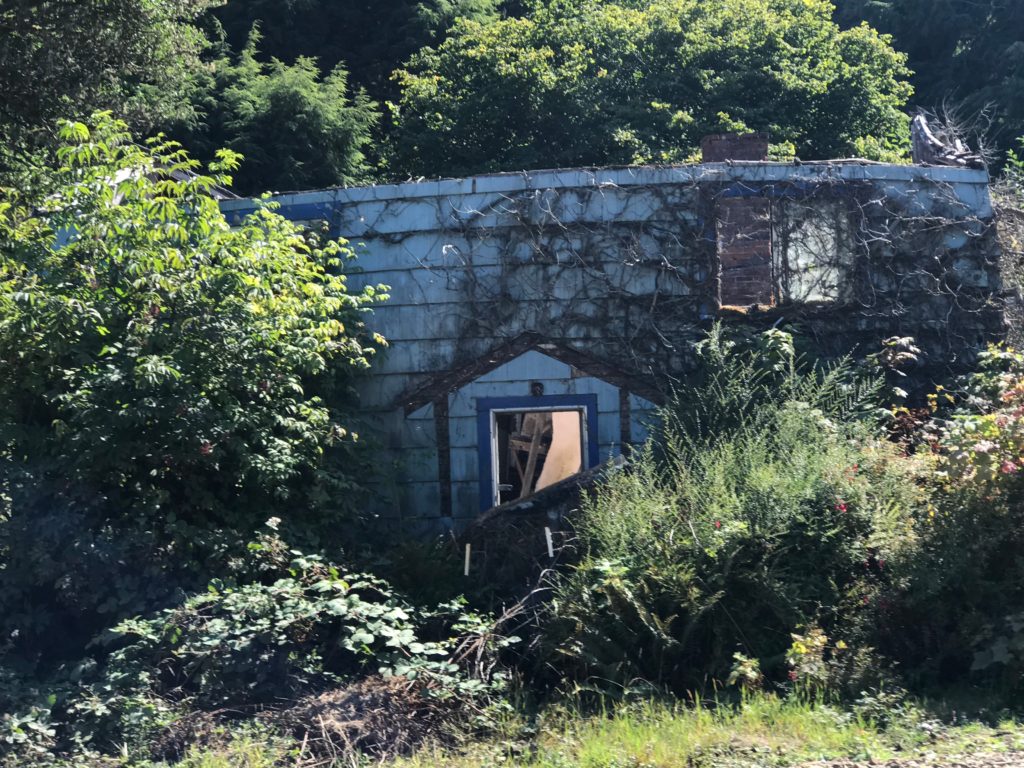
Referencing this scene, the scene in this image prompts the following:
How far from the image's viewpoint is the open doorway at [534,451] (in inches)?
508

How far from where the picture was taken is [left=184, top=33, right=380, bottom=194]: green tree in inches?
694

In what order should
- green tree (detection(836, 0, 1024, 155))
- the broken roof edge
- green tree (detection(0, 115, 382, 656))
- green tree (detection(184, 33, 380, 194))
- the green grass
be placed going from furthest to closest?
1. green tree (detection(836, 0, 1024, 155))
2. green tree (detection(184, 33, 380, 194))
3. the broken roof edge
4. green tree (detection(0, 115, 382, 656))
5. the green grass

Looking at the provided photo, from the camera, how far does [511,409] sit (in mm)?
10219

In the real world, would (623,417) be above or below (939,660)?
above

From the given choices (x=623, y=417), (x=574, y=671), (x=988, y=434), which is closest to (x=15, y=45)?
(x=623, y=417)

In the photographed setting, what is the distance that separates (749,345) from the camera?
31.6ft

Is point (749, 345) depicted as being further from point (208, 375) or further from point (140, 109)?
point (140, 109)

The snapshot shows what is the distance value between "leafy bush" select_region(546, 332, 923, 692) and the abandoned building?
95.3 inches

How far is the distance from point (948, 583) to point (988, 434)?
1059 millimetres

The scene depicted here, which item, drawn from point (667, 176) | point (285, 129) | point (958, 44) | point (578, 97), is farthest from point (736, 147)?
point (958, 44)

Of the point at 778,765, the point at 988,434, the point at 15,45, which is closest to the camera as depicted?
the point at 778,765

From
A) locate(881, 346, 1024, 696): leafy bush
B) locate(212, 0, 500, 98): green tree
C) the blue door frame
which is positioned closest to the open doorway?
the blue door frame

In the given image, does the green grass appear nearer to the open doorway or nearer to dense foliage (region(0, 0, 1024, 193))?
the open doorway

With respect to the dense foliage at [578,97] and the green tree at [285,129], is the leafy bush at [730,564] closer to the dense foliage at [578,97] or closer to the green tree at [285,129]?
the dense foliage at [578,97]
